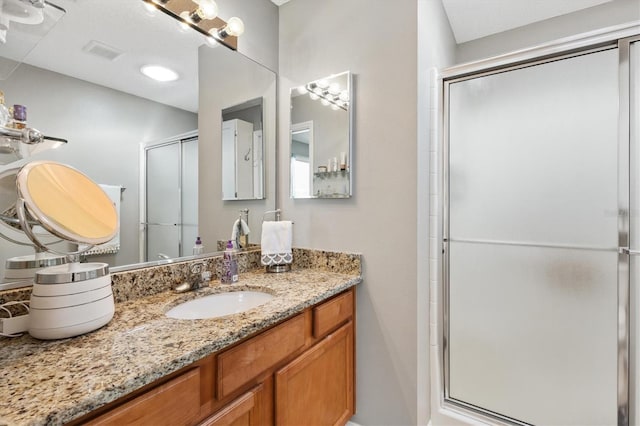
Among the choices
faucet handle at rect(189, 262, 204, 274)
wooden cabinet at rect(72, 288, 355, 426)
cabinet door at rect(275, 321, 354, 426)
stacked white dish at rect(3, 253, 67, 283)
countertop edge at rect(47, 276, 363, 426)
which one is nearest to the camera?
countertop edge at rect(47, 276, 363, 426)

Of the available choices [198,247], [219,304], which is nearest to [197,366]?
[219,304]

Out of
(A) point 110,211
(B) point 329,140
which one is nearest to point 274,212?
(B) point 329,140

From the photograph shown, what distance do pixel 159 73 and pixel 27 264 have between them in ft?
2.96

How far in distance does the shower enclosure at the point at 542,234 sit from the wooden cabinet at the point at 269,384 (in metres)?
0.65

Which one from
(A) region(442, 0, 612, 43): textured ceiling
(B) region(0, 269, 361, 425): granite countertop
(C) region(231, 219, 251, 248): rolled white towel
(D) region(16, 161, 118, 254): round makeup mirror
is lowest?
(B) region(0, 269, 361, 425): granite countertop

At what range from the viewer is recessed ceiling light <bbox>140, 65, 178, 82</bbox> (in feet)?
4.26

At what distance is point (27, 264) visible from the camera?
3.20 ft

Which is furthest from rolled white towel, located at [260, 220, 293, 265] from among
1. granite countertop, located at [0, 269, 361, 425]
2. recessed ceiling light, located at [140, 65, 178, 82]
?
recessed ceiling light, located at [140, 65, 178, 82]

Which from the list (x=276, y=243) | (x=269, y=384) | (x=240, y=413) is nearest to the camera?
(x=240, y=413)

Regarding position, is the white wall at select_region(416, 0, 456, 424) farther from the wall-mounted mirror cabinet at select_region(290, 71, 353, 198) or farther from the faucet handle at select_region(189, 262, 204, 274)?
the faucet handle at select_region(189, 262, 204, 274)

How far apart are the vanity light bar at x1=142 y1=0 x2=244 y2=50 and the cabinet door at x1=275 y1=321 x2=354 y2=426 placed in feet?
5.17

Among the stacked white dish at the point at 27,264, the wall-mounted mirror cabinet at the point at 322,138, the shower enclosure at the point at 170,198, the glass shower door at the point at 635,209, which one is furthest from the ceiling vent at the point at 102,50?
the glass shower door at the point at 635,209

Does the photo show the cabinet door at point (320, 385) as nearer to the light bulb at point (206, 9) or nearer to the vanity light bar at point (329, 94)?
the vanity light bar at point (329, 94)

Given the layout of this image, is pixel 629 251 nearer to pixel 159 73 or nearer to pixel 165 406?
pixel 165 406
